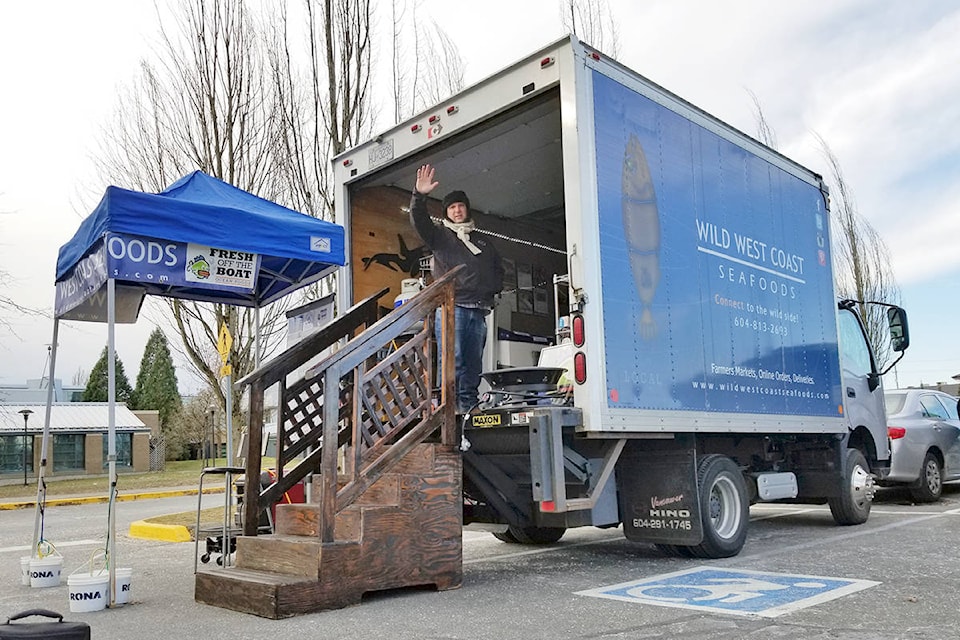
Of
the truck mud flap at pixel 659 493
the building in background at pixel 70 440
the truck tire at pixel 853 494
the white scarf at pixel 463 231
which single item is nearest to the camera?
the truck mud flap at pixel 659 493

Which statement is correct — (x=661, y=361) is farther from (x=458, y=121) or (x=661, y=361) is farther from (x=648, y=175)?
(x=458, y=121)

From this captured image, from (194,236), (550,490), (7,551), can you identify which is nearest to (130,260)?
(194,236)

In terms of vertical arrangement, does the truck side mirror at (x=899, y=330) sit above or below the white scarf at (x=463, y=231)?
below

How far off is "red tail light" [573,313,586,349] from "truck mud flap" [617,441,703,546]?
1.35 meters

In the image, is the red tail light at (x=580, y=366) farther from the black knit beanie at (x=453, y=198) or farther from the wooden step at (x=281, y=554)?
the black knit beanie at (x=453, y=198)

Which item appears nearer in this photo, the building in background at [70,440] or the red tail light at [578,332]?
the red tail light at [578,332]

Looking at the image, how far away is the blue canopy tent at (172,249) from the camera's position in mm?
5926

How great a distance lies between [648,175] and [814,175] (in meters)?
3.43

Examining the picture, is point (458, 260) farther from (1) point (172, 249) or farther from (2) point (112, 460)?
(2) point (112, 460)

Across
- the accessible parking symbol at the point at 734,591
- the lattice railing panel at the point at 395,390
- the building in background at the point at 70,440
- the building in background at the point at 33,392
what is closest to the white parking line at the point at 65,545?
the lattice railing panel at the point at 395,390

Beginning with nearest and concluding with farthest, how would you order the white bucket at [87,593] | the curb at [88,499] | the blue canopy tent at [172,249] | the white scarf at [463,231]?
1. the white bucket at [87,593]
2. the blue canopy tent at [172,249]
3. the white scarf at [463,231]
4. the curb at [88,499]

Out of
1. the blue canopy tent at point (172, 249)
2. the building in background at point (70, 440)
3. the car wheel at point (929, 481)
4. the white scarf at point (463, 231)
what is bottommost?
Result: the car wheel at point (929, 481)

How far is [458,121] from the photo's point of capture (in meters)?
6.66

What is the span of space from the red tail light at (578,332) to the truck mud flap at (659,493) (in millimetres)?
1352
